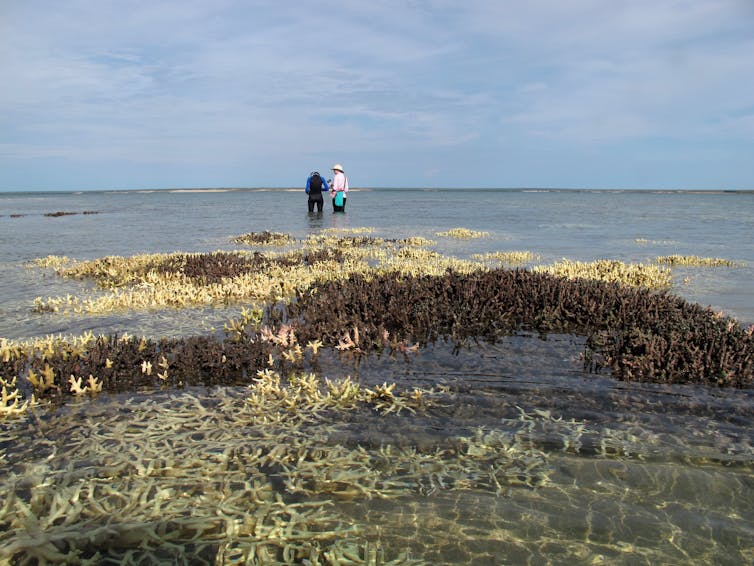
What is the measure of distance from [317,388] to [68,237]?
79.7 feet

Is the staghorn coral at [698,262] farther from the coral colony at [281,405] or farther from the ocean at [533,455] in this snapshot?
the ocean at [533,455]

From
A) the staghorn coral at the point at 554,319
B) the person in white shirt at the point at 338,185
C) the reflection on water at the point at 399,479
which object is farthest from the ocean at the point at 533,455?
the person in white shirt at the point at 338,185

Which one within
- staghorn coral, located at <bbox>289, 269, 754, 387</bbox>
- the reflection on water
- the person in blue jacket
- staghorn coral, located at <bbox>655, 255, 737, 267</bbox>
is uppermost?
the person in blue jacket

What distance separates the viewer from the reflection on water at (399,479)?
3062mm

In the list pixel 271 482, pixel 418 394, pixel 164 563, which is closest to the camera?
pixel 164 563

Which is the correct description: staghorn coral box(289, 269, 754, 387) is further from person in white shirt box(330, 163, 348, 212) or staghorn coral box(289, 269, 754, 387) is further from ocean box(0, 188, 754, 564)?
person in white shirt box(330, 163, 348, 212)

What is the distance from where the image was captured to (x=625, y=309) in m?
7.74

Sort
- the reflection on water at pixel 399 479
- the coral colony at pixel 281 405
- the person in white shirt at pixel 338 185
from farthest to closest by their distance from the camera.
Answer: the person in white shirt at pixel 338 185 < the coral colony at pixel 281 405 < the reflection on water at pixel 399 479

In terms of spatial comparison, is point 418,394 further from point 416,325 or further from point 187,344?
point 187,344

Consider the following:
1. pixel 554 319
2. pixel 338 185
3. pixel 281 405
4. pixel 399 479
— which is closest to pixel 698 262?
pixel 554 319

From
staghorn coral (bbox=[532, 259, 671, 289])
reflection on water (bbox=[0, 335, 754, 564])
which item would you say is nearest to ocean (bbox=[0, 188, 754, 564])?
reflection on water (bbox=[0, 335, 754, 564])

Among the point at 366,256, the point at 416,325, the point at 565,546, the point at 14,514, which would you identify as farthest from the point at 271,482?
the point at 366,256

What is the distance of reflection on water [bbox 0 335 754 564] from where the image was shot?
3.06 meters

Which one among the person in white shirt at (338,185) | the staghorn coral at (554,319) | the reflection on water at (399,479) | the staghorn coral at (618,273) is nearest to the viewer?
the reflection on water at (399,479)
